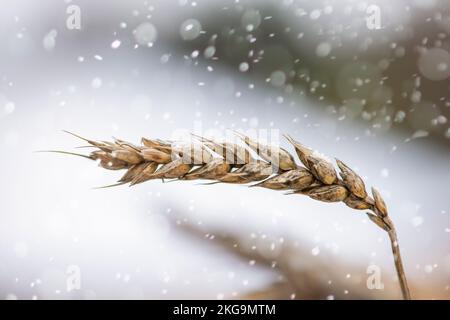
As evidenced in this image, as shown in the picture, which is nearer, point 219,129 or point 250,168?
point 250,168

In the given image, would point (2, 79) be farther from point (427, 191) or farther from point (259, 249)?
point (427, 191)

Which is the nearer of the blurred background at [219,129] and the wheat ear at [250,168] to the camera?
the wheat ear at [250,168]

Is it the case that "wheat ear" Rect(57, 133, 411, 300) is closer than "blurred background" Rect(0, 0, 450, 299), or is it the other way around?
"wheat ear" Rect(57, 133, 411, 300)

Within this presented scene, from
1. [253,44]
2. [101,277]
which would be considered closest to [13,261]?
[101,277]
